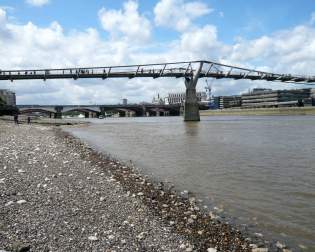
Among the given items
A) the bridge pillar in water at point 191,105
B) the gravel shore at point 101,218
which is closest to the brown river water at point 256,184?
the gravel shore at point 101,218

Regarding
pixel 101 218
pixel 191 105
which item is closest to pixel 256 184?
pixel 101 218

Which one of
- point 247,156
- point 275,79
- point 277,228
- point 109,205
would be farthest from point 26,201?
point 275,79

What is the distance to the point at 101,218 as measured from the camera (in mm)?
10422

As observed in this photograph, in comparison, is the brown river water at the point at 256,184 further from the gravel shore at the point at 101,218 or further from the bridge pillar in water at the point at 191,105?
the bridge pillar in water at the point at 191,105

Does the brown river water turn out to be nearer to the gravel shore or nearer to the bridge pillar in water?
the gravel shore

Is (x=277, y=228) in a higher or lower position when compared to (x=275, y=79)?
lower

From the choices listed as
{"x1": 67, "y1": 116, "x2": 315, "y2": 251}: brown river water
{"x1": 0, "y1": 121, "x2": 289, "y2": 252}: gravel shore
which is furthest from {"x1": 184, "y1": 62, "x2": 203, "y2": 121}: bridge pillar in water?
{"x1": 0, "y1": 121, "x2": 289, "y2": 252}: gravel shore

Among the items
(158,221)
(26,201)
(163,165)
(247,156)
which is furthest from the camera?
(247,156)

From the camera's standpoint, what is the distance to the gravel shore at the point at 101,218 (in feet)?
28.5

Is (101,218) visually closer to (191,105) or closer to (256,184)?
(256,184)

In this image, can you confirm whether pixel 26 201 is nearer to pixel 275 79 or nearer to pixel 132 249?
pixel 132 249

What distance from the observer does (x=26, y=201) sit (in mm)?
11469

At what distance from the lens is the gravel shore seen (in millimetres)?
8680

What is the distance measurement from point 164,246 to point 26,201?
474cm
